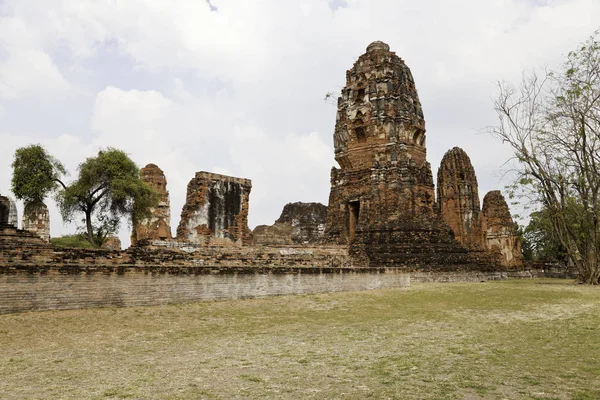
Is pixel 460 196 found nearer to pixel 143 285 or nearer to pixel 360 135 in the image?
pixel 360 135

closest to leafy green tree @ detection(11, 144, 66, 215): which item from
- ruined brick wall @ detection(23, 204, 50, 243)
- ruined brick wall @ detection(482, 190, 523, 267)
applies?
ruined brick wall @ detection(23, 204, 50, 243)

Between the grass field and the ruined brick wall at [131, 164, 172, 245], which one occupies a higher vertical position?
the ruined brick wall at [131, 164, 172, 245]

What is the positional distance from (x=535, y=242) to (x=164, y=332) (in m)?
42.4

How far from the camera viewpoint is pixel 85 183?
63.4ft

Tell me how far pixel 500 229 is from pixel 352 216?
60.3ft

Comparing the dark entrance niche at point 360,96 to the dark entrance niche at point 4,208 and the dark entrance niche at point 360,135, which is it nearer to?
the dark entrance niche at point 360,135

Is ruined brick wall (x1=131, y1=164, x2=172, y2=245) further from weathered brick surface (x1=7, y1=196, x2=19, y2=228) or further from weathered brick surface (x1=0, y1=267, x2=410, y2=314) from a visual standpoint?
weathered brick surface (x1=0, y1=267, x2=410, y2=314)

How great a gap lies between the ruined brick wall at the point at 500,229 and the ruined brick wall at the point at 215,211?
2396cm

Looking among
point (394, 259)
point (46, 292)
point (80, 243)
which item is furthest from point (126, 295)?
point (80, 243)

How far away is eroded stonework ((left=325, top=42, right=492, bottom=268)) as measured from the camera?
19234mm

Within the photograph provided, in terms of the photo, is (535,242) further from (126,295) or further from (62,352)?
(62,352)

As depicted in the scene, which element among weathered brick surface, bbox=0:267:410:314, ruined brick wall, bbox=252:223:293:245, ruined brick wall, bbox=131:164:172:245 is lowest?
weathered brick surface, bbox=0:267:410:314

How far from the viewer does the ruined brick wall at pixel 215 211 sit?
1572 cm

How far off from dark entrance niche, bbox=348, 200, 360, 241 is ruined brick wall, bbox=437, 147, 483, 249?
1516 centimetres
